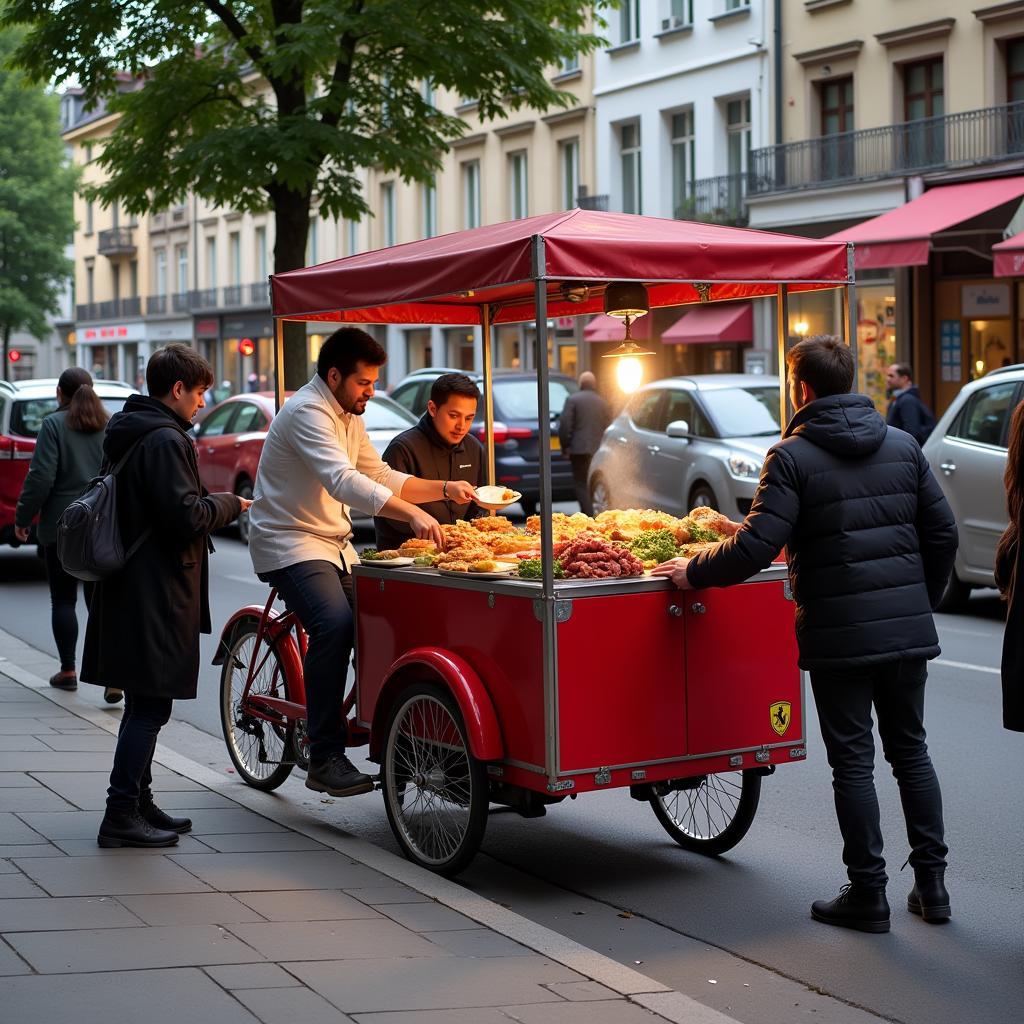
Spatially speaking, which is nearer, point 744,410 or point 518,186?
point 744,410

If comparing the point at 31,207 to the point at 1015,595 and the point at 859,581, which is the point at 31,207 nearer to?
the point at 859,581

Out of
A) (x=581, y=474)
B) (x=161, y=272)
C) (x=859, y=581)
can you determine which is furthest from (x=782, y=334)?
(x=161, y=272)

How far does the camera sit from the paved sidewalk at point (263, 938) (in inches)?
181

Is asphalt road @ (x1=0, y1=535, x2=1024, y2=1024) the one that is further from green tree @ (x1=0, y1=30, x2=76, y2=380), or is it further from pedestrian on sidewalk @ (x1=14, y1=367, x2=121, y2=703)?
green tree @ (x1=0, y1=30, x2=76, y2=380)

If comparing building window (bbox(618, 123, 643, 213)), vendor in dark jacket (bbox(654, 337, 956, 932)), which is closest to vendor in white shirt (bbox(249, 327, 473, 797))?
vendor in dark jacket (bbox(654, 337, 956, 932))

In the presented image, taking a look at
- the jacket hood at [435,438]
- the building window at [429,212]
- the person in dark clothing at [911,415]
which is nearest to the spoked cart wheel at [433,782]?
the jacket hood at [435,438]

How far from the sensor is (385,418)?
64.1ft

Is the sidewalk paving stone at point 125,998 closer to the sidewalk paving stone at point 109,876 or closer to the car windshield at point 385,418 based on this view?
the sidewalk paving stone at point 109,876

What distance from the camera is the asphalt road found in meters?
5.13

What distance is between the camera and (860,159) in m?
30.6

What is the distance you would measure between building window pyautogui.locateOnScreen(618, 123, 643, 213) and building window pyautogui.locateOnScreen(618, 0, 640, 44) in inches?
74.1

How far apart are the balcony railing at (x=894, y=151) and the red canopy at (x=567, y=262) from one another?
859 inches

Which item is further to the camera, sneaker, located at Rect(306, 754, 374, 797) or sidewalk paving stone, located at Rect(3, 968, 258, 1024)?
sneaker, located at Rect(306, 754, 374, 797)

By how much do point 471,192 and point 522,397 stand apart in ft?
81.9
